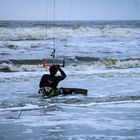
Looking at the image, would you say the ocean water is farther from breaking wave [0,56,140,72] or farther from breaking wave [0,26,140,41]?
breaking wave [0,26,140,41]

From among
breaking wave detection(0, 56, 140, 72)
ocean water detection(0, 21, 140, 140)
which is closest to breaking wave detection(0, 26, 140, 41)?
breaking wave detection(0, 56, 140, 72)

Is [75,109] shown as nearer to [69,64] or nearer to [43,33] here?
[69,64]

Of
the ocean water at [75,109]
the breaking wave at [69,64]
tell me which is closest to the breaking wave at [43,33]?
the breaking wave at [69,64]

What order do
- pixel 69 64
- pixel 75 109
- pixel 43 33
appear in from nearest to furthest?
pixel 75 109, pixel 69 64, pixel 43 33

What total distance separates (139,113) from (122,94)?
112 inches

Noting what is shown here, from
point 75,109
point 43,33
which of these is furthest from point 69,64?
point 43,33

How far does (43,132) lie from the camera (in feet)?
23.5

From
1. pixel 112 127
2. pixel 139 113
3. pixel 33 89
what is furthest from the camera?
pixel 33 89

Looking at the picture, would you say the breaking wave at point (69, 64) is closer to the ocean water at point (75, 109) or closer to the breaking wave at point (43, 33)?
the ocean water at point (75, 109)

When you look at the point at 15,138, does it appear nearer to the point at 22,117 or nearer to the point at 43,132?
the point at 43,132

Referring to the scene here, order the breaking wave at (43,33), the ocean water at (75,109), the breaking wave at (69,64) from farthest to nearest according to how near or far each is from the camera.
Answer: the breaking wave at (43,33) < the breaking wave at (69,64) < the ocean water at (75,109)

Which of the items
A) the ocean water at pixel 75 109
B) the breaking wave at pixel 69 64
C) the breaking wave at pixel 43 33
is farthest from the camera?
the breaking wave at pixel 43 33

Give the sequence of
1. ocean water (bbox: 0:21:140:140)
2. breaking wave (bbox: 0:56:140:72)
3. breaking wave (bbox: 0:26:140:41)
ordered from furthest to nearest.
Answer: breaking wave (bbox: 0:26:140:41)
breaking wave (bbox: 0:56:140:72)
ocean water (bbox: 0:21:140:140)

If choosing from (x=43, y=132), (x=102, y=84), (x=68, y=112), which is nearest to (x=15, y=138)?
(x=43, y=132)
